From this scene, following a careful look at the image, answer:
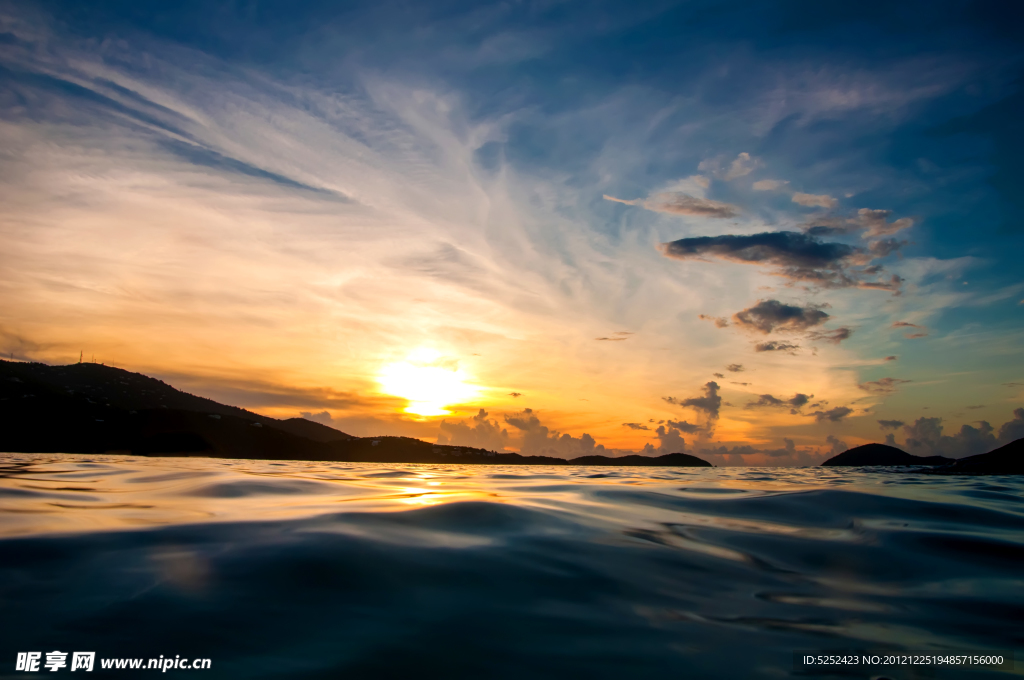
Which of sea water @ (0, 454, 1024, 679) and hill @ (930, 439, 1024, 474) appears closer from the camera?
sea water @ (0, 454, 1024, 679)

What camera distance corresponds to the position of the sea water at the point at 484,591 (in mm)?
3012

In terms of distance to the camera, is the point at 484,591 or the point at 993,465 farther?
the point at 993,465

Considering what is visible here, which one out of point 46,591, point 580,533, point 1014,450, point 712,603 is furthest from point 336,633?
point 1014,450

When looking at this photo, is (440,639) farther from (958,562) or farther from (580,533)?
(958,562)

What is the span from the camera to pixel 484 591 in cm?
406

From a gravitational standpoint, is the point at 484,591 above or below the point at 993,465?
above

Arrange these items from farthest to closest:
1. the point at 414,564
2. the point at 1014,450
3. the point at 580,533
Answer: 1. the point at 1014,450
2. the point at 580,533
3. the point at 414,564

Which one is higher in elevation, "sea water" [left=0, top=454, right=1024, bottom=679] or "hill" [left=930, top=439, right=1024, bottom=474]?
"sea water" [left=0, top=454, right=1024, bottom=679]

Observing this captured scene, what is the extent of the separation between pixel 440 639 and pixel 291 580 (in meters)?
1.57

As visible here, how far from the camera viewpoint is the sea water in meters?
3.01

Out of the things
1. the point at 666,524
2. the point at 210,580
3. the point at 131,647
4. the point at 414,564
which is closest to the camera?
the point at 131,647

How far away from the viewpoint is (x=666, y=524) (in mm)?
7488

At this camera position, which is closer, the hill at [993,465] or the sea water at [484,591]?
the sea water at [484,591]

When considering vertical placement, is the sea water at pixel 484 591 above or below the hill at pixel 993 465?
above
